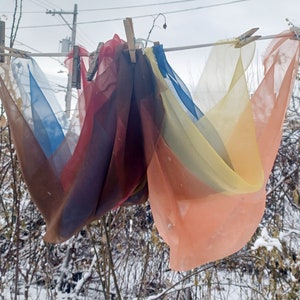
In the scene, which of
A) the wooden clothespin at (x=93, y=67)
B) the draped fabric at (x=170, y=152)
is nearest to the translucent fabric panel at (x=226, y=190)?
the draped fabric at (x=170, y=152)

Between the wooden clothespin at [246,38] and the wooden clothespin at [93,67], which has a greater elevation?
the wooden clothespin at [246,38]

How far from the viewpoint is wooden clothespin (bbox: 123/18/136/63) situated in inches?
39.9

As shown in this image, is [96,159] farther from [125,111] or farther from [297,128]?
[297,128]

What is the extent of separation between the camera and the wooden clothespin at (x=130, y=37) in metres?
1.01

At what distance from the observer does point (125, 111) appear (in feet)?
3.31

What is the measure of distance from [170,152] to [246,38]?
0.35 meters

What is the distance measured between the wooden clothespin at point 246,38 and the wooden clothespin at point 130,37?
0.27m

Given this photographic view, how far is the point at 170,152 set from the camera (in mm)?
1007

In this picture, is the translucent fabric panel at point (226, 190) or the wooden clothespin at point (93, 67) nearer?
the translucent fabric panel at point (226, 190)

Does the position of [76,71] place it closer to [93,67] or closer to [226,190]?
[93,67]

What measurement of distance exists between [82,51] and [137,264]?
144cm

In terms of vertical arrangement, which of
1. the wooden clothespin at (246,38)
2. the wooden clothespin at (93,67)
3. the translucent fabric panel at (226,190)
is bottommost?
the translucent fabric panel at (226,190)

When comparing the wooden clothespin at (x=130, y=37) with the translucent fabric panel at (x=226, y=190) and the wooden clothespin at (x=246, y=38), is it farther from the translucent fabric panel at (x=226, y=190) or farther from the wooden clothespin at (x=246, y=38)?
the wooden clothespin at (x=246, y=38)

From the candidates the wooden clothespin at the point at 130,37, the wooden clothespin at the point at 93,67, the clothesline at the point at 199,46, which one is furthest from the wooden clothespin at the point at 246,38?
the wooden clothespin at the point at 93,67
